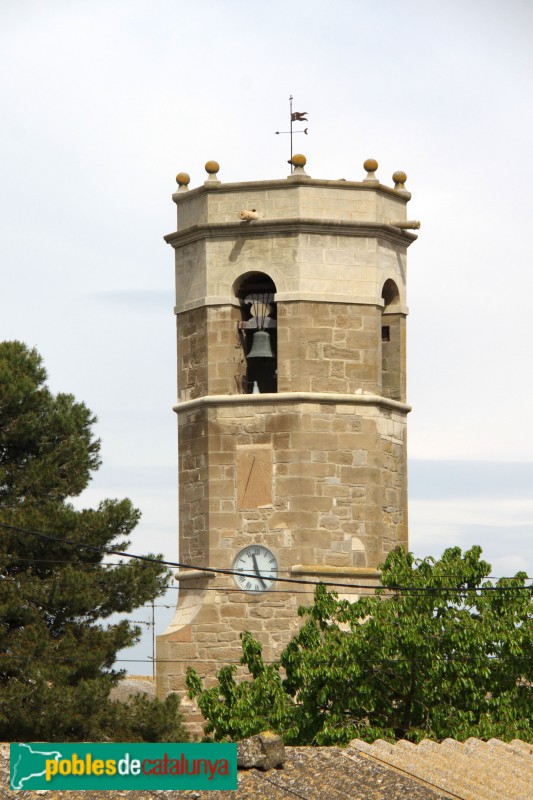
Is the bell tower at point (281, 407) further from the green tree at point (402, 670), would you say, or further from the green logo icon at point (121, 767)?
the green logo icon at point (121, 767)

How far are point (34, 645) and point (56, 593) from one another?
3.24ft

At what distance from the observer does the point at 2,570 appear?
115ft

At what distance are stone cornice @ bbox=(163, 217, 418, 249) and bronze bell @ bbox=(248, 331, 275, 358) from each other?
4.92 feet

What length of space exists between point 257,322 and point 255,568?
3772mm

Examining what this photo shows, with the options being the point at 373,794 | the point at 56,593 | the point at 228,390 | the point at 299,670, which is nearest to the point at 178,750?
the point at 373,794

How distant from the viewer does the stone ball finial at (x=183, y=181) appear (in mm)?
38062

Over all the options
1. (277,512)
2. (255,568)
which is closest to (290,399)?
(277,512)

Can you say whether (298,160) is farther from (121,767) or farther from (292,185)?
(121,767)

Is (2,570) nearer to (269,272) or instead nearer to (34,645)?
(34,645)

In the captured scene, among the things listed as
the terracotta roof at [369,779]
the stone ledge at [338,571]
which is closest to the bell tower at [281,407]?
the stone ledge at [338,571]

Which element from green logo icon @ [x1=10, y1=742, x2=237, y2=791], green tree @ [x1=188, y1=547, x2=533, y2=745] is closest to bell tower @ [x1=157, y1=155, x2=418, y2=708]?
green tree @ [x1=188, y1=547, x2=533, y2=745]

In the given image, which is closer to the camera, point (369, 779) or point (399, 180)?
point (369, 779)

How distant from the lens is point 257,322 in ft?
122

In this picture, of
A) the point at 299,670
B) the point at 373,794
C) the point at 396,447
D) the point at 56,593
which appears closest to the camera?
the point at 373,794
